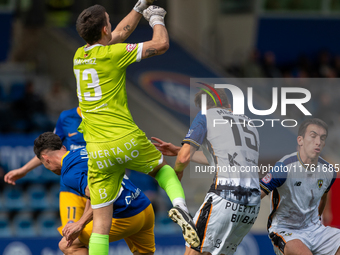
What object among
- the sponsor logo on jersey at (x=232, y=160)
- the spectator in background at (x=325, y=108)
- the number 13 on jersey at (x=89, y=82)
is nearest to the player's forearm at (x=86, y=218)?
the number 13 on jersey at (x=89, y=82)

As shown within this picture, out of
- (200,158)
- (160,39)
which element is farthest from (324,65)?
(160,39)

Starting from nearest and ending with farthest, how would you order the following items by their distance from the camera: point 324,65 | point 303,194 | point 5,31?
point 303,194 < point 5,31 < point 324,65

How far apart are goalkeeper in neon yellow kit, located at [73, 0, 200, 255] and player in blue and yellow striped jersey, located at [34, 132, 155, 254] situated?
0.64 feet

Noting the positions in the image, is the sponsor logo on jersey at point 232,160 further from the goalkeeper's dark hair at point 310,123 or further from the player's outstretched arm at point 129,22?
the player's outstretched arm at point 129,22

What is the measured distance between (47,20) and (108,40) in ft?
36.4

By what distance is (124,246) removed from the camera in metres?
8.01

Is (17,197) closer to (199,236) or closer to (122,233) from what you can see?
(122,233)

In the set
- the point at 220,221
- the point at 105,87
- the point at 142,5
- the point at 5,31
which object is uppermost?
the point at 142,5

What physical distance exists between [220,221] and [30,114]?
25.4 ft

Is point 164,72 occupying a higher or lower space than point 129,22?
lower

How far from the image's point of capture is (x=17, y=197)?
991 centimetres

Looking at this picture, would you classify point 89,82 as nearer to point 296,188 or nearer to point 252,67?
point 296,188

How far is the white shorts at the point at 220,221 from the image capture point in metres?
4.12

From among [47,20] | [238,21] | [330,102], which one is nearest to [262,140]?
[330,102]
